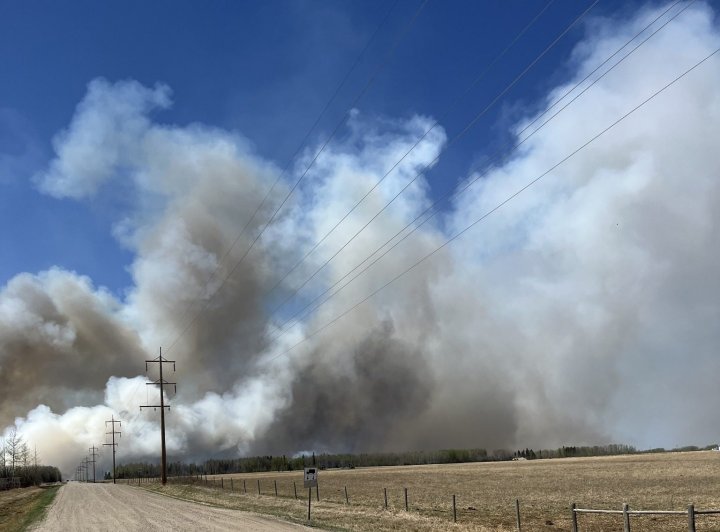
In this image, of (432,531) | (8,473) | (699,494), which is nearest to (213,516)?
(432,531)

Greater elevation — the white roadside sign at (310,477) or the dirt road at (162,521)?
the white roadside sign at (310,477)

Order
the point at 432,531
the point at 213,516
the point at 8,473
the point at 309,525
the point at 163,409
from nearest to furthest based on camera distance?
the point at 432,531, the point at 309,525, the point at 213,516, the point at 163,409, the point at 8,473

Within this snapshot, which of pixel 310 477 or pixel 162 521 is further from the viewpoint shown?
pixel 310 477

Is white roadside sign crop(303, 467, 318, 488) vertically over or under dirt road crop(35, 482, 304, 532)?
over

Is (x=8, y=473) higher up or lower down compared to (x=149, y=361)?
lower down

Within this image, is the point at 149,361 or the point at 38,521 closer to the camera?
the point at 38,521

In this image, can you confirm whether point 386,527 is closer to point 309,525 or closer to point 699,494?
point 309,525

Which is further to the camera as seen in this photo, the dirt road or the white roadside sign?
the white roadside sign

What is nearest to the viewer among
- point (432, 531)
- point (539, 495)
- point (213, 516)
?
point (432, 531)

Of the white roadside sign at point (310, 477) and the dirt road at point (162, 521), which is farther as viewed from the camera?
the white roadside sign at point (310, 477)

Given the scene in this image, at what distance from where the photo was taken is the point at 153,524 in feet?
123

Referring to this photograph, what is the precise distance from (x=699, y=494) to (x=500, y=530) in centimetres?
2424

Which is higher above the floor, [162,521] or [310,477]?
[310,477]

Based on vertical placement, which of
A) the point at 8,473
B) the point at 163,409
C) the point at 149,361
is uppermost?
the point at 149,361
